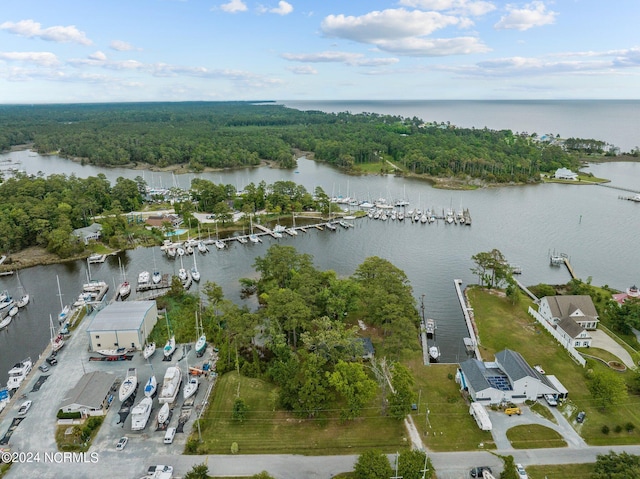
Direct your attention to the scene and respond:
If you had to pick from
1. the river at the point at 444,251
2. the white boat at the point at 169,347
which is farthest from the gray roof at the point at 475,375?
the white boat at the point at 169,347

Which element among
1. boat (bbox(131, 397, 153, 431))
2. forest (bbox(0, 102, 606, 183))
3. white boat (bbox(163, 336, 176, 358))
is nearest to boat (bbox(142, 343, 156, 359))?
white boat (bbox(163, 336, 176, 358))

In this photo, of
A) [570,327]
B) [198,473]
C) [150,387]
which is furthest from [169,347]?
[570,327]

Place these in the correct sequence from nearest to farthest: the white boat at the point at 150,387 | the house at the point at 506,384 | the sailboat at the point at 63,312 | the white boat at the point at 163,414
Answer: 1. the white boat at the point at 163,414
2. the house at the point at 506,384
3. the white boat at the point at 150,387
4. the sailboat at the point at 63,312

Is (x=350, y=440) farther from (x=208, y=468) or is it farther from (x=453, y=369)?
(x=453, y=369)

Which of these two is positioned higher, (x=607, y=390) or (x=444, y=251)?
(x=607, y=390)

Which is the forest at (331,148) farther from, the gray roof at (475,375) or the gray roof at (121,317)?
the gray roof at (121,317)

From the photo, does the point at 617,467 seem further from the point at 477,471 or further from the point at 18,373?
the point at 18,373
